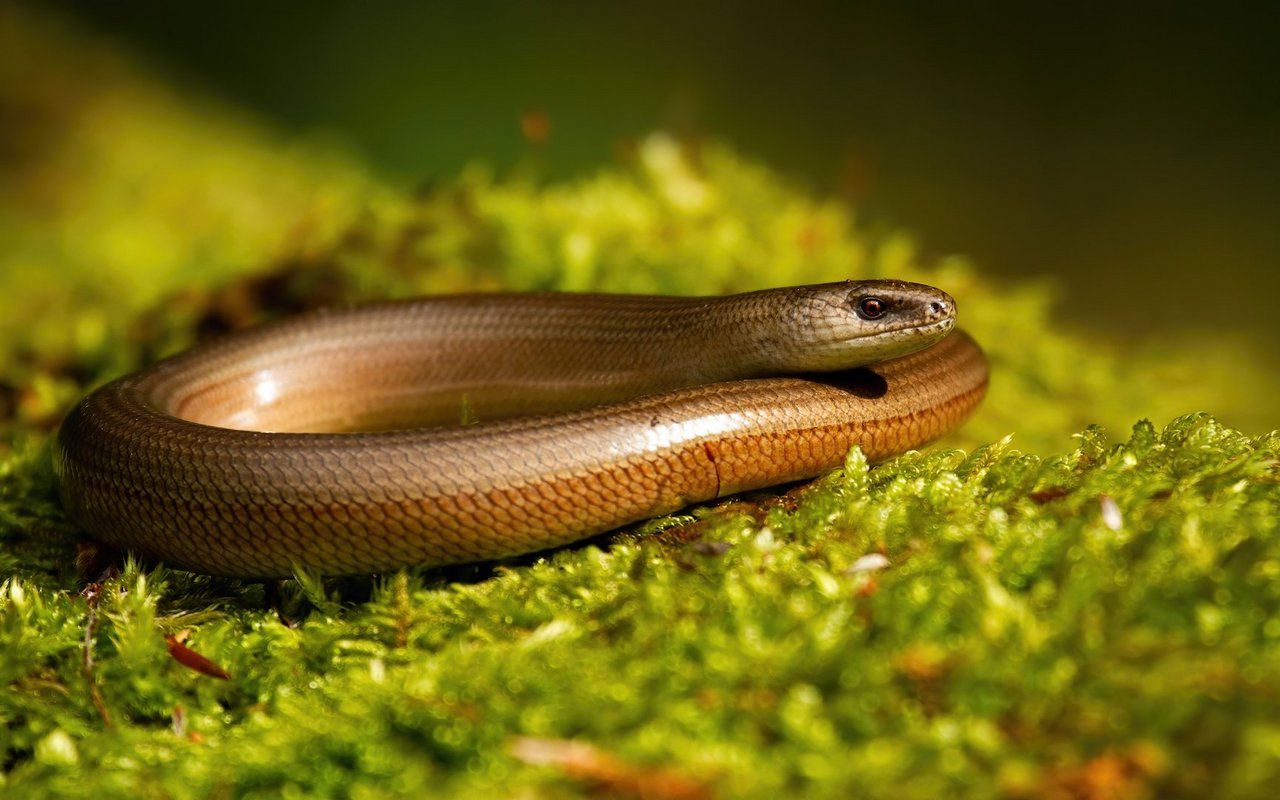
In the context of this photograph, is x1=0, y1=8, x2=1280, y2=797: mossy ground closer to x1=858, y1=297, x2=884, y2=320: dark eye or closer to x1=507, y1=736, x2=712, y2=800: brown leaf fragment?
x1=507, y1=736, x2=712, y2=800: brown leaf fragment

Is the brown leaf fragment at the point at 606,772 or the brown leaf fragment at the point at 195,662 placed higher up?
the brown leaf fragment at the point at 606,772

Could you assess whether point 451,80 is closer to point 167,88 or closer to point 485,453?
point 167,88

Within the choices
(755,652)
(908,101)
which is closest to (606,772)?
(755,652)

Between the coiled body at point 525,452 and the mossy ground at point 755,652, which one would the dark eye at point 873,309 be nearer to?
the coiled body at point 525,452

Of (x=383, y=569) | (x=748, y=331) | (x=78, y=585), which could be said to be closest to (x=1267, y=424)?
(x=748, y=331)

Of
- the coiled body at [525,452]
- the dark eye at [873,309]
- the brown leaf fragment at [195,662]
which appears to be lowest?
the brown leaf fragment at [195,662]

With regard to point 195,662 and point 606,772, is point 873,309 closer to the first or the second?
point 606,772

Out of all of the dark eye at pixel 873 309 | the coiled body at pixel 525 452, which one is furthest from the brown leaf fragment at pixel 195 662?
the dark eye at pixel 873 309
